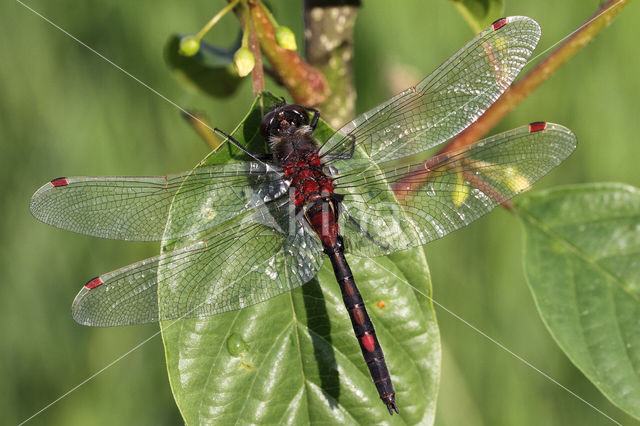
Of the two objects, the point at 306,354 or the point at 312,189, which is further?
the point at 312,189

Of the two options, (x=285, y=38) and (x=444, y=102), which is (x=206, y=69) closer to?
(x=285, y=38)

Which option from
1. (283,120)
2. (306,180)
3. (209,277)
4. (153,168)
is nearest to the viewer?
(209,277)

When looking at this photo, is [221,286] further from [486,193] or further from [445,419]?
[445,419]

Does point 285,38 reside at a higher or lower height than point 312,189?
higher

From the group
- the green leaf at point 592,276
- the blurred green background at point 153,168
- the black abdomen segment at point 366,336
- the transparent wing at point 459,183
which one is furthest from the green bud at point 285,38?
the blurred green background at point 153,168

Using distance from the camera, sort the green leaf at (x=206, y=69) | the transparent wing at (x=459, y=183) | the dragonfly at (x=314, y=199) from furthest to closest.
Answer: the green leaf at (x=206, y=69)
the transparent wing at (x=459, y=183)
the dragonfly at (x=314, y=199)

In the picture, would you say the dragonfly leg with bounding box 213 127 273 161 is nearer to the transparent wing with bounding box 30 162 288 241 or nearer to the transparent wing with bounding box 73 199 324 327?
the transparent wing with bounding box 30 162 288 241

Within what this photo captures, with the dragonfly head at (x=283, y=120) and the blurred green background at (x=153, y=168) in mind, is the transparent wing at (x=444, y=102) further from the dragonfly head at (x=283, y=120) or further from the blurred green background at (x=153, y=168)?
the blurred green background at (x=153, y=168)

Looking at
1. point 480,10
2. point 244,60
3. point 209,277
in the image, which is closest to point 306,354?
point 209,277
